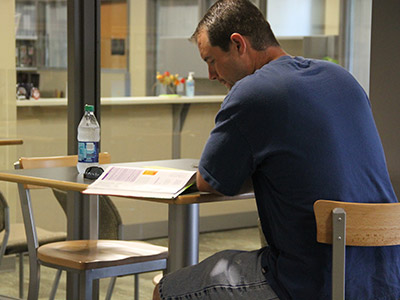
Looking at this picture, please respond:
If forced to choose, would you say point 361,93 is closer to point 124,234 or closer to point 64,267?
point 64,267

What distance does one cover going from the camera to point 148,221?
3.74 m

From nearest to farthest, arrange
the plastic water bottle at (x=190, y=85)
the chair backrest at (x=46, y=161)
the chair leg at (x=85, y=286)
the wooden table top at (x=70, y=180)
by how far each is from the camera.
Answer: the wooden table top at (x=70, y=180)
the chair leg at (x=85, y=286)
the chair backrest at (x=46, y=161)
the plastic water bottle at (x=190, y=85)

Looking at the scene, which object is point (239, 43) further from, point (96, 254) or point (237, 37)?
point (96, 254)

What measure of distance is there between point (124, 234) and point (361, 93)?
2.10 metres

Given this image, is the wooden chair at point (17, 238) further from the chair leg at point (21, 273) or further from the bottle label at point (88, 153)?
the bottle label at point (88, 153)

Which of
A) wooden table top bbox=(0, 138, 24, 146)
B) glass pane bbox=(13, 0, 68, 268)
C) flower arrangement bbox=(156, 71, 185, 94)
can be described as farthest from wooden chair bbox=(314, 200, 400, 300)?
wooden table top bbox=(0, 138, 24, 146)

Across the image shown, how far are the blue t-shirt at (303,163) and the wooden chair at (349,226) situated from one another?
0.04 m

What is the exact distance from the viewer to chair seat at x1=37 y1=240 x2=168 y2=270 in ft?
8.09

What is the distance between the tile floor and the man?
173cm

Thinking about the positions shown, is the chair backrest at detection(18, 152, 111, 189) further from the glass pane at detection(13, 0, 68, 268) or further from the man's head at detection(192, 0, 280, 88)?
the man's head at detection(192, 0, 280, 88)

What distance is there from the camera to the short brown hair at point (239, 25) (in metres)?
2.00

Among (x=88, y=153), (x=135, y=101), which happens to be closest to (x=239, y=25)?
(x=88, y=153)

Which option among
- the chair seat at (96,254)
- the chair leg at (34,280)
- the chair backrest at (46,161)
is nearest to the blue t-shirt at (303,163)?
the chair seat at (96,254)

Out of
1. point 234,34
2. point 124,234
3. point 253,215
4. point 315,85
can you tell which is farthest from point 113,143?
point 315,85
